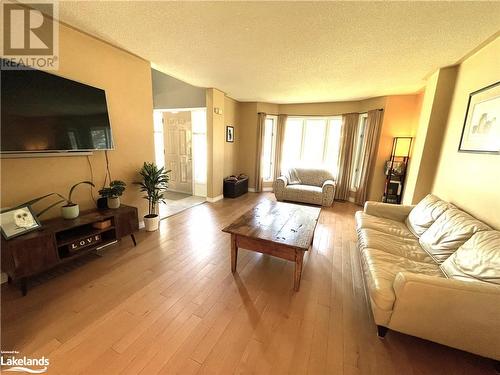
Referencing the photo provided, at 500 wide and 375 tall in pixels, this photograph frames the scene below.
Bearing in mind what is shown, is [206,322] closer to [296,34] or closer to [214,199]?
[296,34]

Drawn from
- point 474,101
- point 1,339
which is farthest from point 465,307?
point 1,339

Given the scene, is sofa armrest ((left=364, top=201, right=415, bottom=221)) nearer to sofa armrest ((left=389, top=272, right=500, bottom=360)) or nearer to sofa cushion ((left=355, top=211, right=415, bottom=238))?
sofa cushion ((left=355, top=211, right=415, bottom=238))

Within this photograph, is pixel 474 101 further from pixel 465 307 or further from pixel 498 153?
pixel 465 307

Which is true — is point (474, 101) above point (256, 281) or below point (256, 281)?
above

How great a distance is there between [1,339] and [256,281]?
185 cm

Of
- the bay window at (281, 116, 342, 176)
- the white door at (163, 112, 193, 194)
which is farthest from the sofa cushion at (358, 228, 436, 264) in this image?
the white door at (163, 112, 193, 194)

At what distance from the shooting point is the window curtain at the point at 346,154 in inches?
184

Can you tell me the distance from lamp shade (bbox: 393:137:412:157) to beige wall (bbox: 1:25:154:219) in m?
4.54

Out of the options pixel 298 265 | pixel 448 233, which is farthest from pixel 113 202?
pixel 448 233

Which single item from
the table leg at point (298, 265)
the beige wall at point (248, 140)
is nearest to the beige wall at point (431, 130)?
the table leg at point (298, 265)

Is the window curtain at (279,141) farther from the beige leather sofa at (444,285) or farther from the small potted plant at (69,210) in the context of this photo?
the small potted plant at (69,210)

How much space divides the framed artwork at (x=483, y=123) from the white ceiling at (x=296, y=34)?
52 cm

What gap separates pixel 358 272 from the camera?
2.24 meters

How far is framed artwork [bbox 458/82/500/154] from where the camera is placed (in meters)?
1.86
